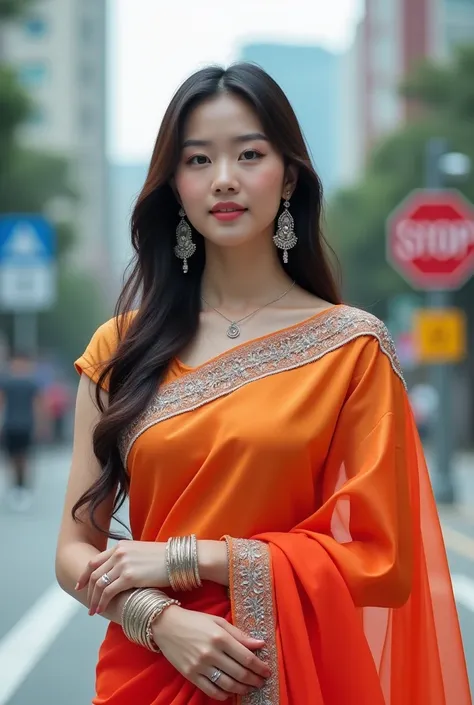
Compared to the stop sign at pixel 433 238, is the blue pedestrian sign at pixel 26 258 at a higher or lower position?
lower

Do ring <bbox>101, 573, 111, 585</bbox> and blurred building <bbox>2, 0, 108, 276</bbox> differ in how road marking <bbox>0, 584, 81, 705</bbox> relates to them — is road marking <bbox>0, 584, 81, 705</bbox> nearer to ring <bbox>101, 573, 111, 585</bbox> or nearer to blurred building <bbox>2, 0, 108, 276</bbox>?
ring <bbox>101, 573, 111, 585</bbox>

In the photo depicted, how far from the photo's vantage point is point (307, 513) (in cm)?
231

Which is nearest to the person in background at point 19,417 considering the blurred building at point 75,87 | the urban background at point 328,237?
the urban background at point 328,237

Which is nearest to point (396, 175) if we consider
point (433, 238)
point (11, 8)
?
point (11, 8)

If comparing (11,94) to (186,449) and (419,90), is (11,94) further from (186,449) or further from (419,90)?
(186,449)

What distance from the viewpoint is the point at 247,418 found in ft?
7.45

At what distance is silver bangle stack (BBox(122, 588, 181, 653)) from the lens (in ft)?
7.22

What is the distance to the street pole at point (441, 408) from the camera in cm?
1577

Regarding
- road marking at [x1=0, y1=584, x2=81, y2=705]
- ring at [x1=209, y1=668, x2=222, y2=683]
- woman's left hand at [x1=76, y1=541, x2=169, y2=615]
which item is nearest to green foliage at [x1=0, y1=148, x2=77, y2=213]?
road marking at [x1=0, y1=584, x2=81, y2=705]

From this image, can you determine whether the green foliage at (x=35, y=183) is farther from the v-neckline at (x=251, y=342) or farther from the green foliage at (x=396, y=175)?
the v-neckline at (x=251, y=342)

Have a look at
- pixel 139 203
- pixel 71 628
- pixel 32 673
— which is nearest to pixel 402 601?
pixel 139 203

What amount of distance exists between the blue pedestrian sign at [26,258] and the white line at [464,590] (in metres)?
8.17

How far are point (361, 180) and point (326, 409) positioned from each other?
38733 millimetres

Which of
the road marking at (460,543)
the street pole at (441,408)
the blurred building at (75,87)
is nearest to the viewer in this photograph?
the road marking at (460,543)
